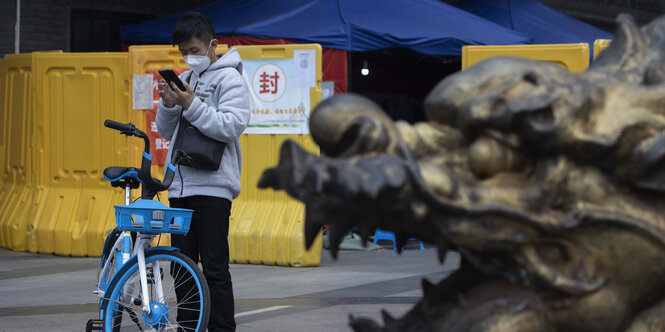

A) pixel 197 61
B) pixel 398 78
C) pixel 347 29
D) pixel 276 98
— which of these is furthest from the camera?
pixel 398 78

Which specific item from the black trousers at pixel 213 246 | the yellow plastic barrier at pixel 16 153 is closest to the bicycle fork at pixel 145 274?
the black trousers at pixel 213 246

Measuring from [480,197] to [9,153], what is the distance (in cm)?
1072

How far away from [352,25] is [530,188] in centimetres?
1082

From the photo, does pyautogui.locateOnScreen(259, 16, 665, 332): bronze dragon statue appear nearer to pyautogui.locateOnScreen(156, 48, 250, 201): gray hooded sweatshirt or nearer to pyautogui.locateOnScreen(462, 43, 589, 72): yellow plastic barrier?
pyautogui.locateOnScreen(156, 48, 250, 201): gray hooded sweatshirt

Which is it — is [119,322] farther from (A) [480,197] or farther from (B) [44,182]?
(B) [44,182]

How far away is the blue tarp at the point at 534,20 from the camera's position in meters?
15.5

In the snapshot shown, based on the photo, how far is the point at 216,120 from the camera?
4.85m

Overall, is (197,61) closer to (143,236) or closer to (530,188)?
(143,236)

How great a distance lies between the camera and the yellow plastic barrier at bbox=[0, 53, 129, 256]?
1018 centimetres

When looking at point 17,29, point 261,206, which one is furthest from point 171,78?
point 17,29

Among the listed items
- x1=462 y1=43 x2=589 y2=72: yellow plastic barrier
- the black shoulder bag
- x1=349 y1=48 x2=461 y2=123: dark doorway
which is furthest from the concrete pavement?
x1=349 y1=48 x2=461 y2=123: dark doorway

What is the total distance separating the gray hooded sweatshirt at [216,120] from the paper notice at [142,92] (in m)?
4.75

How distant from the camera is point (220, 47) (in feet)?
31.7

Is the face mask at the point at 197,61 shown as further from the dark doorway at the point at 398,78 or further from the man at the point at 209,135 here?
the dark doorway at the point at 398,78
